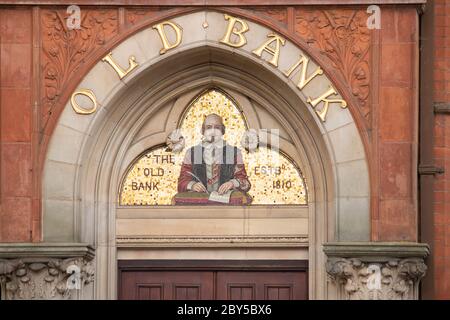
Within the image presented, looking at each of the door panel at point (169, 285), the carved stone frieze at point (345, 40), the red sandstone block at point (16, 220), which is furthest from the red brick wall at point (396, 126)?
the red sandstone block at point (16, 220)

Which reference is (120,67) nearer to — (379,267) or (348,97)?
(348,97)

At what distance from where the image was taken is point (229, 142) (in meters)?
18.7

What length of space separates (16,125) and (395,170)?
412cm

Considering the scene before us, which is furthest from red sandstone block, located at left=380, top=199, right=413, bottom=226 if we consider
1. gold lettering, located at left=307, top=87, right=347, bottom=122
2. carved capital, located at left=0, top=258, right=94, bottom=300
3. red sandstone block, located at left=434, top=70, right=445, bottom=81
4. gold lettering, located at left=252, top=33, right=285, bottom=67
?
carved capital, located at left=0, top=258, right=94, bottom=300

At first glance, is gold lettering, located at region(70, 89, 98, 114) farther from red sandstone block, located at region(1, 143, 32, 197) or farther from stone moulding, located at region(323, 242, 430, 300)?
stone moulding, located at region(323, 242, 430, 300)

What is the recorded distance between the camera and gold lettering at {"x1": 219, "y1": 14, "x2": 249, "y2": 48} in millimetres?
17984

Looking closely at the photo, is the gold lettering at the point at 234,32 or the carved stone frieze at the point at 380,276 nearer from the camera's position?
the carved stone frieze at the point at 380,276

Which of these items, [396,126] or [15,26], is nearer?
[396,126]

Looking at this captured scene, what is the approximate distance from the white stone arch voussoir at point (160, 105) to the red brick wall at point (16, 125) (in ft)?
0.76

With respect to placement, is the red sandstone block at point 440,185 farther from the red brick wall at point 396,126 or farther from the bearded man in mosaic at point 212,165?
the bearded man in mosaic at point 212,165

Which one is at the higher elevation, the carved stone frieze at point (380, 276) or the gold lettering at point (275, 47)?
the gold lettering at point (275, 47)

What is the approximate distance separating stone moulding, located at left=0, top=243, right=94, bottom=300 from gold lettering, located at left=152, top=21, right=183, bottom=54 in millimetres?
2337

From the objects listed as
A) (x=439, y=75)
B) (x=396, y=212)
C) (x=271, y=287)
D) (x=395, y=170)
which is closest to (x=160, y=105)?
(x=271, y=287)

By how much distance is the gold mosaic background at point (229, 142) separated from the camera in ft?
61.0
